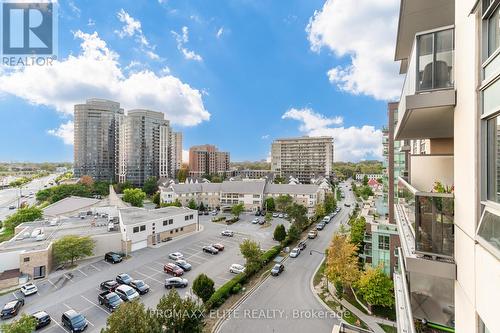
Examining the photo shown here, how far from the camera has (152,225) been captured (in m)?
25.0

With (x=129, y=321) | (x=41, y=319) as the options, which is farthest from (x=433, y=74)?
(x=41, y=319)

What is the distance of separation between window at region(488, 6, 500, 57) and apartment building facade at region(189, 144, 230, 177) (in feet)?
282

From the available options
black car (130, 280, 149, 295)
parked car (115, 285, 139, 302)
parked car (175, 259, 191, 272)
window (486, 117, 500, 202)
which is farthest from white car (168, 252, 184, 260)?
window (486, 117, 500, 202)

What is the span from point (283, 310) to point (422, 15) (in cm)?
1490

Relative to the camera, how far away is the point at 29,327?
32.8 feet

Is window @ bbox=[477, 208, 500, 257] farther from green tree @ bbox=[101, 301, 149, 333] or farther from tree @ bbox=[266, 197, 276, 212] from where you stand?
tree @ bbox=[266, 197, 276, 212]

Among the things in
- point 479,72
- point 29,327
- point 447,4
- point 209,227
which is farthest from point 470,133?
point 209,227

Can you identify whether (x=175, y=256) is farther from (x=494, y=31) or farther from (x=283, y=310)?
(x=494, y=31)

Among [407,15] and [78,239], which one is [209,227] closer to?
[78,239]

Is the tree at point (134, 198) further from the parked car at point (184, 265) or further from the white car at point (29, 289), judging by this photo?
the white car at point (29, 289)

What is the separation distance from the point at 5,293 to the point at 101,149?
5939 centimetres

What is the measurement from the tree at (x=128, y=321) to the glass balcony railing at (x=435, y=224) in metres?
9.34

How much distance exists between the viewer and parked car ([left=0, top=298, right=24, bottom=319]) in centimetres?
1299

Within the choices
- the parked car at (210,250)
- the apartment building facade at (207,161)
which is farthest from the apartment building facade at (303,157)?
the parked car at (210,250)
